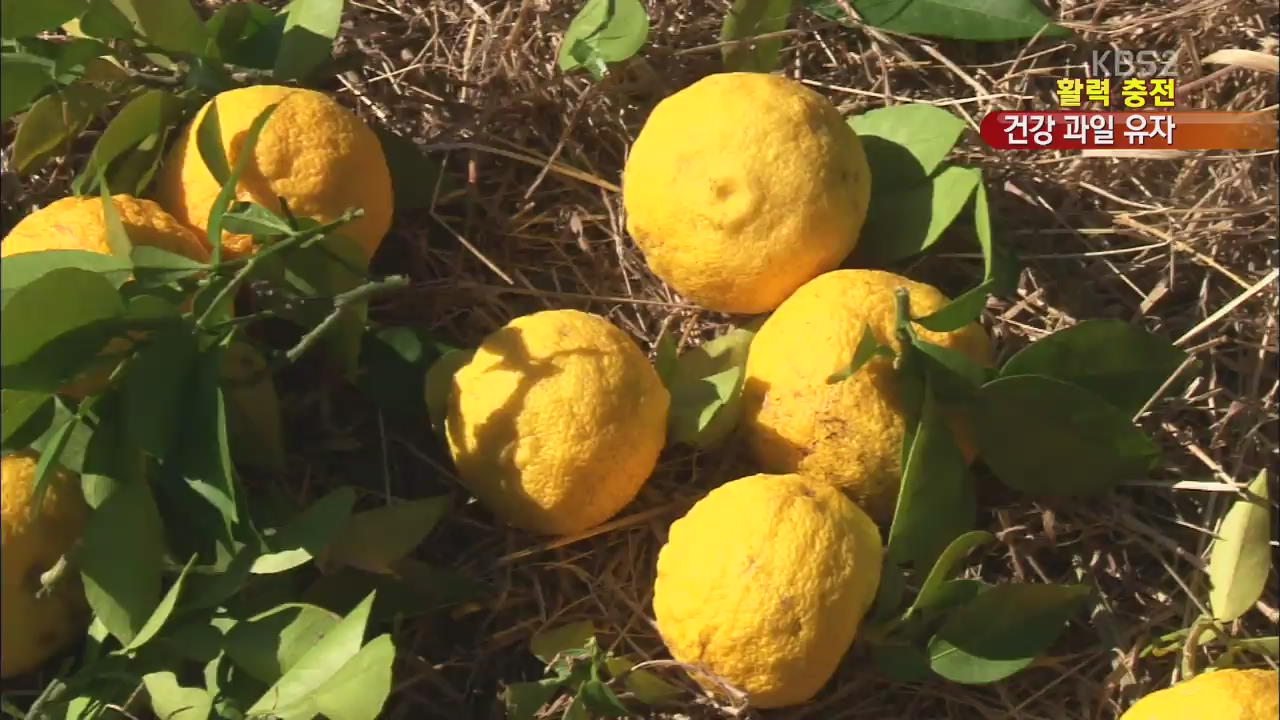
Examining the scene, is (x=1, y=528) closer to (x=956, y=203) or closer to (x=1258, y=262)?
(x=956, y=203)

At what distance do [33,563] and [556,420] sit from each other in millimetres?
564

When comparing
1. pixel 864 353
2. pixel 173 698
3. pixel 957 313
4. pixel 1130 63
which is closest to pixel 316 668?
pixel 173 698

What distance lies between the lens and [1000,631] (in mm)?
1373

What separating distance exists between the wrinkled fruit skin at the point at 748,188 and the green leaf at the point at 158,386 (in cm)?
55

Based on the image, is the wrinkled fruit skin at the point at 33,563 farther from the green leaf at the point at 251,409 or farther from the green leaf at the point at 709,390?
the green leaf at the point at 709,390

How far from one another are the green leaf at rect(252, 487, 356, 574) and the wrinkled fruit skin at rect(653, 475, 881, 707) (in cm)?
36

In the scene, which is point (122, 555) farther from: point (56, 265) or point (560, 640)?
point (560, 640)

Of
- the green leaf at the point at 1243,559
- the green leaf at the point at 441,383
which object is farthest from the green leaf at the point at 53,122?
the green leaf at the point at 1243,559

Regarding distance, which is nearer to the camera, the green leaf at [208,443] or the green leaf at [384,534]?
the green leaf at [208,443]

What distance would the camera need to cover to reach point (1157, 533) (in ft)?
4.87

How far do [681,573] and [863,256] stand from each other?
503 mm

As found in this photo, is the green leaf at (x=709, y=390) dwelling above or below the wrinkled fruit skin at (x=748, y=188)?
below

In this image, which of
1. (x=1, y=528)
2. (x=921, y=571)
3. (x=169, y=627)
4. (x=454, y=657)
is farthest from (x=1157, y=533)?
(x=1, y=528)

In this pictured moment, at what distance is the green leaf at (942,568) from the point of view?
1314 millimetres
